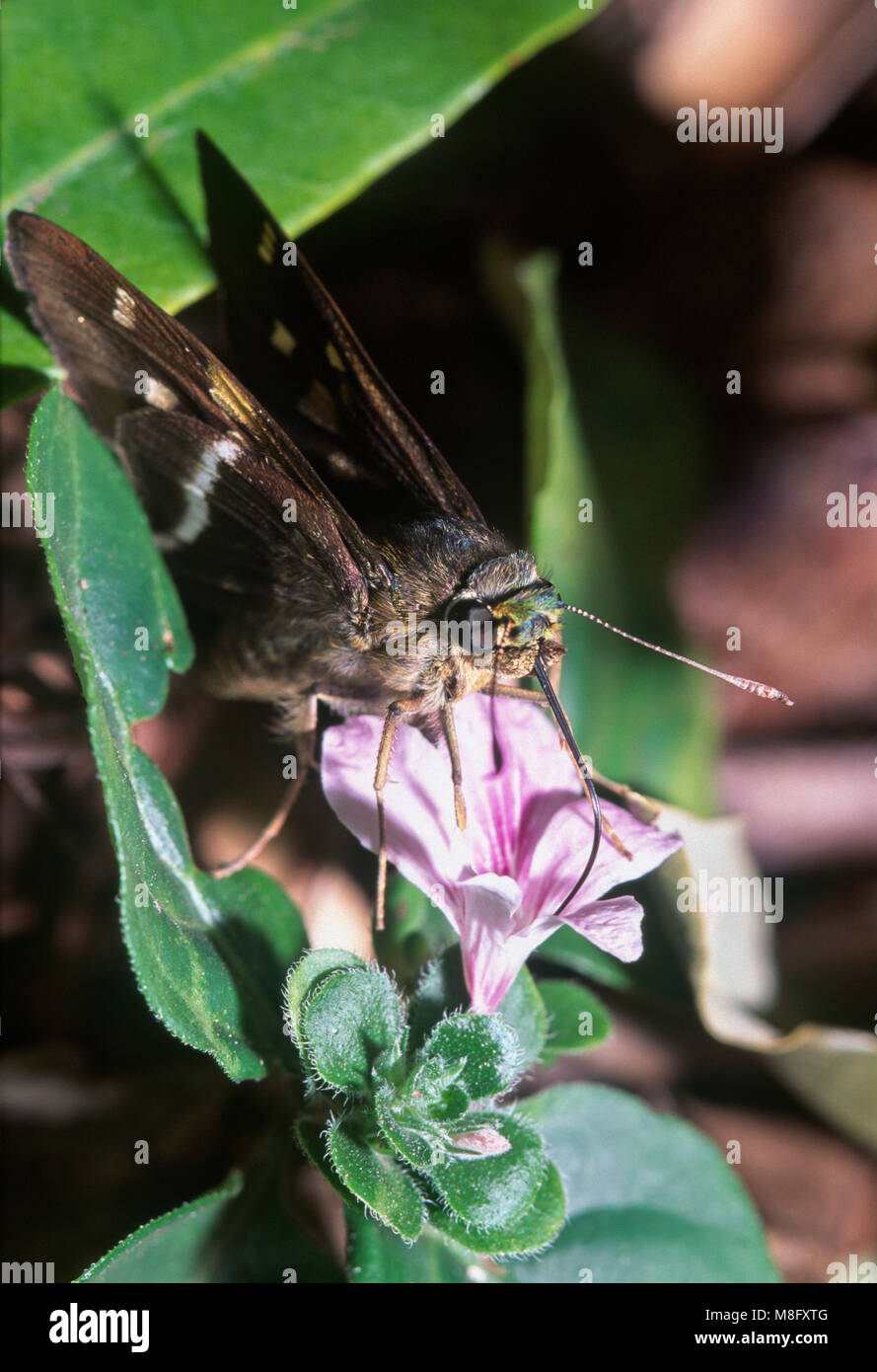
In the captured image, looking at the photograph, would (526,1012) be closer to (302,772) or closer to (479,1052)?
(479,1052)

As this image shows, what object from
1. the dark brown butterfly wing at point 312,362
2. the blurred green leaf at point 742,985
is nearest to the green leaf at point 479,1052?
the blurred green leaf at point 742,985

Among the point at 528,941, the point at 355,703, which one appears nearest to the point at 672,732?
the point at 355,703

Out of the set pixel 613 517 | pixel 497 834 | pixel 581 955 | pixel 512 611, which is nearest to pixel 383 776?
pixel 497 834

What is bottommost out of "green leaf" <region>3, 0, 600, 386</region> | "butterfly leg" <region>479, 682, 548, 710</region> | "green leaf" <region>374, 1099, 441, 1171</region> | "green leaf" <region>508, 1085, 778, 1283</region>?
"green leaf" <region>508, 1085, 778, 1283</region>

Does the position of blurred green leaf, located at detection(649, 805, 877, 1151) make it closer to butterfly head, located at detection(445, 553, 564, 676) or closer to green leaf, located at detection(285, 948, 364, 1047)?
butterfly head, located at detection(445, 553, 564, 676)

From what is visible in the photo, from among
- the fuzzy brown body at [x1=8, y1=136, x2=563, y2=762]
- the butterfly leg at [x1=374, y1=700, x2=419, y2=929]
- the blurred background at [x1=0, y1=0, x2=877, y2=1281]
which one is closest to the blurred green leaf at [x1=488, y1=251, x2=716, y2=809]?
the blurred background at [x1=0, y1=0, x2=877, y2=1281]

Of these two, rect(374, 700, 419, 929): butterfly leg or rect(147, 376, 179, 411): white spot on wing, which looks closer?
rect(374, 700, 419, 929): butterfly leg

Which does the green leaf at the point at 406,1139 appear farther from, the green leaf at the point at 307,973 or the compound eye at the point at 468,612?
the compound eye at the point at 468,612

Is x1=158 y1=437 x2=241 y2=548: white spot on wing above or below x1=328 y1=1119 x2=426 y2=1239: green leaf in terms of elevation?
above
